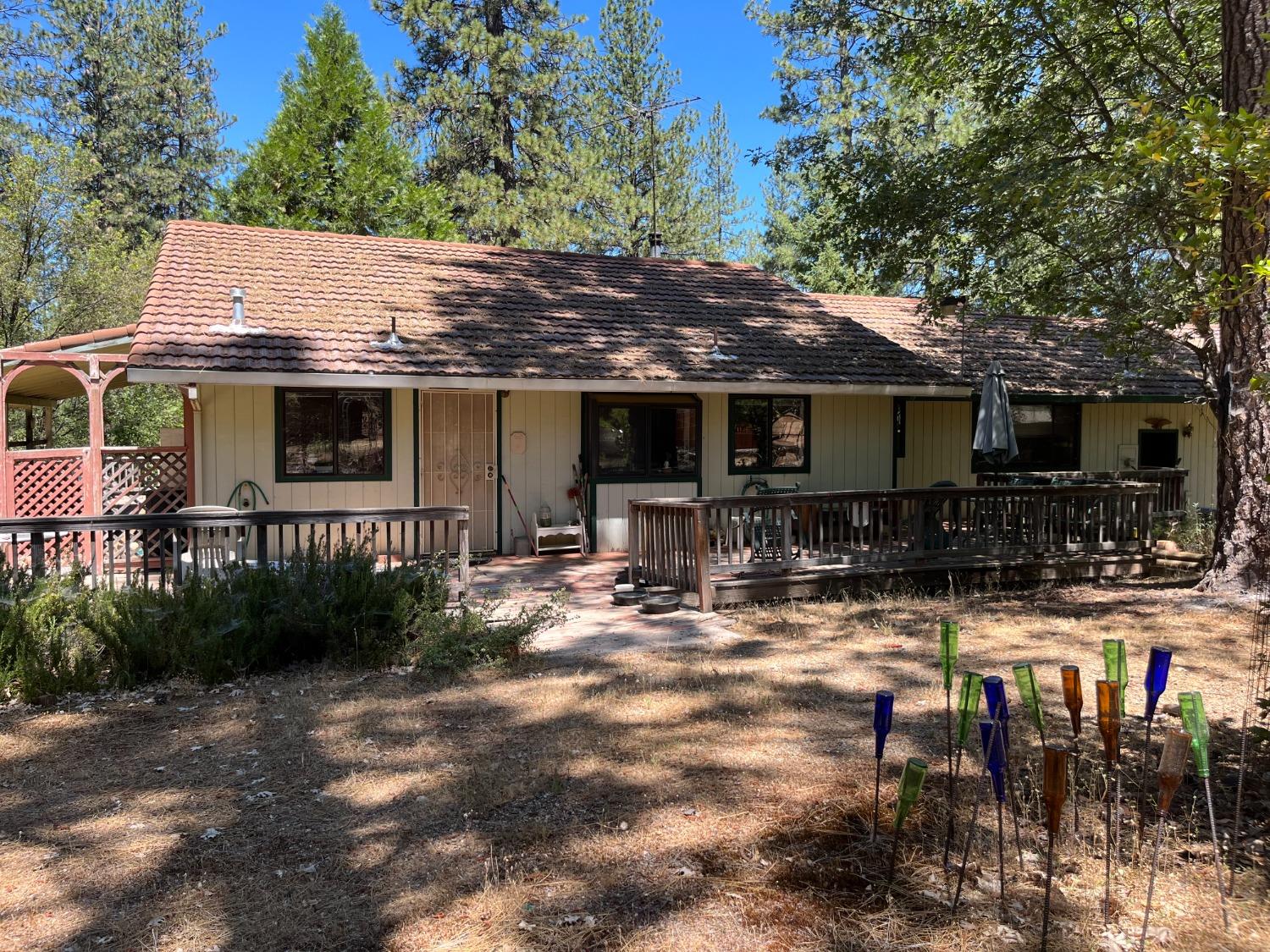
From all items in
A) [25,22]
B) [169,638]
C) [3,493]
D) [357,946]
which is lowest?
[357,946]

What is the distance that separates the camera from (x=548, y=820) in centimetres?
380

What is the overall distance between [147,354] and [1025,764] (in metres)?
9.10

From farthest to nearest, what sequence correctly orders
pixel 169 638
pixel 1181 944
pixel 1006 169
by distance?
pixel 1006 169
pixel 169 638
pixel 1181 944

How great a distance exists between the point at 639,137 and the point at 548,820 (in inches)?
1121

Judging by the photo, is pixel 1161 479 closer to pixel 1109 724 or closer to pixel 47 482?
pixel 1109 724

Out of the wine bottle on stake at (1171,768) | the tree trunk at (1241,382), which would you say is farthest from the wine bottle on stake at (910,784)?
the tree trunk at (1241,382)

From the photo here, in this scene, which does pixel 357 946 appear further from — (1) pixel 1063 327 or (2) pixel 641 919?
(1) pixel 1063 327

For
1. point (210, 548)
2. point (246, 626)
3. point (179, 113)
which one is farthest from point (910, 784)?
point (179, 113)

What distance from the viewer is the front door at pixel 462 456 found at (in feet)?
37.5

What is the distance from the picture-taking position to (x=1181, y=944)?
279cm

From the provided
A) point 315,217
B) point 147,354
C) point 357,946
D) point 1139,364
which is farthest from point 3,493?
point 1139,364

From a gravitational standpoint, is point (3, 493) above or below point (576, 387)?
below

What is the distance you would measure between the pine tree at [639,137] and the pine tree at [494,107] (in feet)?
7.18

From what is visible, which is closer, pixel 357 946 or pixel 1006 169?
pixel 357 946
